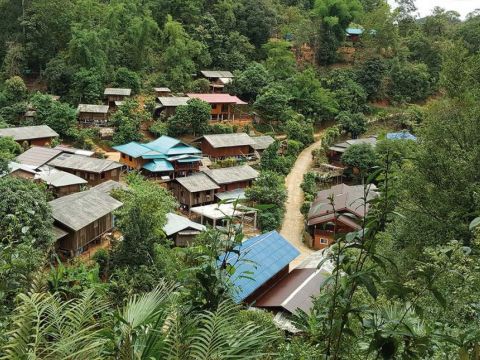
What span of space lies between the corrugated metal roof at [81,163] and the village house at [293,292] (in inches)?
487

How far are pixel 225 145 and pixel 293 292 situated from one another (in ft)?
53.9

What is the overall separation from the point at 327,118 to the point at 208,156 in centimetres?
1278

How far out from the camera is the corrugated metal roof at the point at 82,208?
50.9ft

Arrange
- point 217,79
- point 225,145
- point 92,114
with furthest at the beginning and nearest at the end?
point 217,79 → point 92,114 → point 225,145

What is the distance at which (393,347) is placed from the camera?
7.93 feet

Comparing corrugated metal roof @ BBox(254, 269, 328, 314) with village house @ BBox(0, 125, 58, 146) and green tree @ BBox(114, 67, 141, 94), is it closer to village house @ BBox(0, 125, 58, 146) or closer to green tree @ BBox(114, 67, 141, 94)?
village house @ BBox(0, 125, 58, 146)

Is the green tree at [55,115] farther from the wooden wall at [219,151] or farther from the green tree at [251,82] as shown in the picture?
the green tree at [251,82]

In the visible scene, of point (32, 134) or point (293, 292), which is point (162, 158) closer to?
point (32, 134)

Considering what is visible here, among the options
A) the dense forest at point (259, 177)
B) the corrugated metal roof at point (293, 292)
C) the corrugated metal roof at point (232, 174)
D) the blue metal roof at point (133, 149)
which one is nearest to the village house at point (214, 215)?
the dense forest at point (259, 177)

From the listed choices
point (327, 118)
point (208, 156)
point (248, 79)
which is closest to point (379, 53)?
point (327, 118)

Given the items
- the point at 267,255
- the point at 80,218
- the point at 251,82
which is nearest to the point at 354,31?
the point at 251,82

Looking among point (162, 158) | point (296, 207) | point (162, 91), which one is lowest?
point (296, 207)

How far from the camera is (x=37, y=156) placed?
75.8ft

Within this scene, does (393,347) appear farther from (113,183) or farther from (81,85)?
(81,85)
